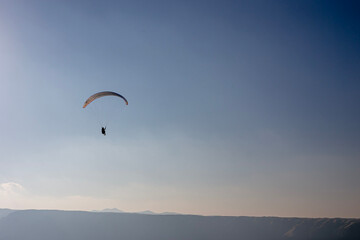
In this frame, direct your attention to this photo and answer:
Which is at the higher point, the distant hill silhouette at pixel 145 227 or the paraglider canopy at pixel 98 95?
the paraglider canopy at pixel 98 95

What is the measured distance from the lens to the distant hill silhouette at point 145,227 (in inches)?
5910

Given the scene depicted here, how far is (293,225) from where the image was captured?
148500 mm

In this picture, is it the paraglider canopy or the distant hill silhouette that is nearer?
the paraglider canopy

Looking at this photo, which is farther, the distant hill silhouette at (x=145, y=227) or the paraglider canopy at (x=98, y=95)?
the distant hill silhouette at (x=145, y=227)

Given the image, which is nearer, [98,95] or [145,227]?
[98,95]

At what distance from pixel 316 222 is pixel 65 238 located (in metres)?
133

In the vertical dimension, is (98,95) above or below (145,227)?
above

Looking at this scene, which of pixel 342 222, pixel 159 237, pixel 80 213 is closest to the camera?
pixel 342 222

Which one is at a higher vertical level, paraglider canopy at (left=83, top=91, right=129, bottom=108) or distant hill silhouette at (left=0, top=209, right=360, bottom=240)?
paraglider canopy at (left=83, top=91, right=129, bottom=108)

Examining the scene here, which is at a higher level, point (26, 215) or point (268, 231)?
point (26, 215)

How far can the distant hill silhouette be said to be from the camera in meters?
150

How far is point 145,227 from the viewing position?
533 ft

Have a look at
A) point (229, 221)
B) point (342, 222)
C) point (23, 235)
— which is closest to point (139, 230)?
point (229, 221)

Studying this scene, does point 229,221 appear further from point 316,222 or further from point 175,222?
point 316,222
